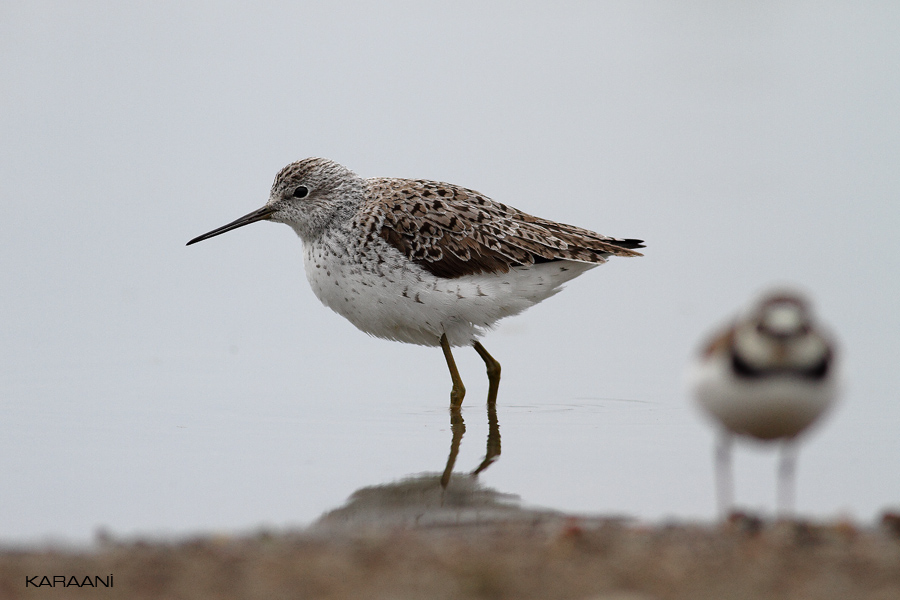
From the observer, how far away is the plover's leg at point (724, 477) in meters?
5.64

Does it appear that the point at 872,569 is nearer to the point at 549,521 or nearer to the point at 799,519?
the point at 799,519

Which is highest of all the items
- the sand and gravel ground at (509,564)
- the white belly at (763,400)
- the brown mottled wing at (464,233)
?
the brown mottled wing at (464,233)

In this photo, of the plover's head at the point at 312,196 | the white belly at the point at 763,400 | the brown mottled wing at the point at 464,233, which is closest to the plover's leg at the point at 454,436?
the brown mottled wing at the point at 464,233

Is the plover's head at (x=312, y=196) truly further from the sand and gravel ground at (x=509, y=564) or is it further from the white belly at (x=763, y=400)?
the white belly at (x=763, y=400)

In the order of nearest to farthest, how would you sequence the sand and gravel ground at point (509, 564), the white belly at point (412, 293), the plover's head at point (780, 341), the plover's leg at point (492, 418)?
the sand and gravel ground at point (509, 564), the plover's head at point (780, 341), the plover's leg at point (492, 418), the white belly at point (412, 293)

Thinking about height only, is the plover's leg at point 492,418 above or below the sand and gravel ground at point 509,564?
above

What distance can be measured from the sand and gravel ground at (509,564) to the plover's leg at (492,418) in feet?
7.05

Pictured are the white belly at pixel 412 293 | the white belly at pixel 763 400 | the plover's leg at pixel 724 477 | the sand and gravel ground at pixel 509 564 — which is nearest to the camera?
the sand and gravel ground at pixel 509 564

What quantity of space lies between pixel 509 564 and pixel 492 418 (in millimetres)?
4391

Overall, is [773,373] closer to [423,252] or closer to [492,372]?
[423,252]

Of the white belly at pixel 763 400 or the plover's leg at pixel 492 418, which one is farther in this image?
the plover's leg at pixel 492 418

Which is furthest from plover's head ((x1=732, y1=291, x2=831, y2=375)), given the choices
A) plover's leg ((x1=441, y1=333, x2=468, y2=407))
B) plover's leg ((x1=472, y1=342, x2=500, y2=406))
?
plover's leg ((x1=472, y1=342, x2=500, y2=406))

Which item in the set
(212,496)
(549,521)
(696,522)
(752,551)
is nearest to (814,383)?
(752,551)

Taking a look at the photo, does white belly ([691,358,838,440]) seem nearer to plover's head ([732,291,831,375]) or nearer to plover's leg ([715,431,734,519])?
plover's head ([732,291,831,375])
